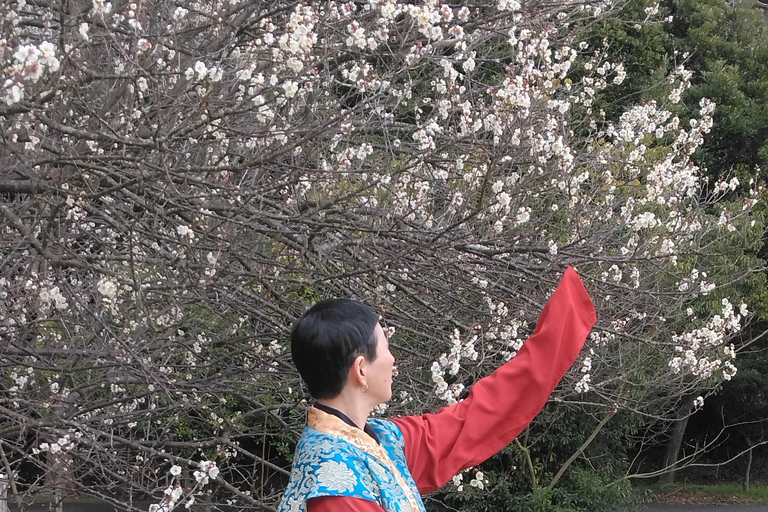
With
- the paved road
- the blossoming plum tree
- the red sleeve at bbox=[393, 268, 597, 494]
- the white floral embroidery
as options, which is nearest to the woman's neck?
the white floral embroidery

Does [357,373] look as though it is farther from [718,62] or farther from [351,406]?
[718,62]

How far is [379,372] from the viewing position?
1.71 meters

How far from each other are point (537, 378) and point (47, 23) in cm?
215

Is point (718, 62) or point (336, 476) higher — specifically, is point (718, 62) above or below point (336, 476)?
above

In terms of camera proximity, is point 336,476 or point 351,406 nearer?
point 336,476

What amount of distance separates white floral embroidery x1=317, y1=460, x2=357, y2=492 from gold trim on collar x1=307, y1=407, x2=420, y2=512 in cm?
7

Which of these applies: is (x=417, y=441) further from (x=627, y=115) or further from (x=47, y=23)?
(x=627, y=115)

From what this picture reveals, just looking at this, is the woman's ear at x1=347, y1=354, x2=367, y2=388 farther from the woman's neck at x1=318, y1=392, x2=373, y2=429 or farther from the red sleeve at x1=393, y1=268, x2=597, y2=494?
the red sleeve at x1=393, y1=268, x2=597, y2=494

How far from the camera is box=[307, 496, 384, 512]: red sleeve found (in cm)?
153

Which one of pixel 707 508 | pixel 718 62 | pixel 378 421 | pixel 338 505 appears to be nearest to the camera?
pixel 338 505

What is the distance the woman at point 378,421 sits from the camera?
1596 mm

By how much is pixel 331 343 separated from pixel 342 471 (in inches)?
10.2

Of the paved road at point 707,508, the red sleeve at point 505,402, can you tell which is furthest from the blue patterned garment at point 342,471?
the paved road at point 707,508

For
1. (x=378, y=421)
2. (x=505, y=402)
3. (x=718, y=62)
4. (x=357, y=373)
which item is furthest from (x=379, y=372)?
→ (x=718, y=62)
